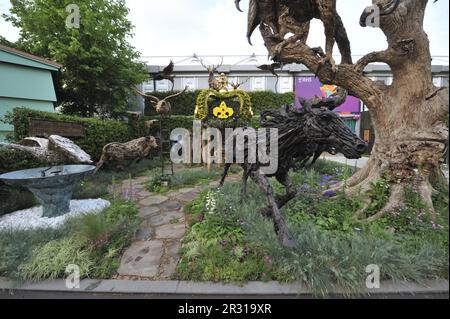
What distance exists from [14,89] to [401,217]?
33.5ft

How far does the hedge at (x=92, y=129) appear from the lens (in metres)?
4.45

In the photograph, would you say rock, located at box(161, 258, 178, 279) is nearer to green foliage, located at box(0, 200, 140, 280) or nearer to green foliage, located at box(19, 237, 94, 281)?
green foliage, located at box(0, 200, 140, 280)

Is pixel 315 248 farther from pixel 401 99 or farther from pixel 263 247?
pixel 401 99

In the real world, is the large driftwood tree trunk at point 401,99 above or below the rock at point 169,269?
above

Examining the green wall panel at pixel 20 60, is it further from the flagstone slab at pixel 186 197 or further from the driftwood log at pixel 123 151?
the flagstone slab at pixel 186 197

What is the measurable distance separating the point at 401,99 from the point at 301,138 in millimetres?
2704

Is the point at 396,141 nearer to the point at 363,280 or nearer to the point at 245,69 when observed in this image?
the point at 363,280

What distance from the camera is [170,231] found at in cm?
312

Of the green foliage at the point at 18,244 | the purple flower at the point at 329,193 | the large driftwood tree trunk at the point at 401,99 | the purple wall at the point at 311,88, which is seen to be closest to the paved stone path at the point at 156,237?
the green foliage at the point at 18,244

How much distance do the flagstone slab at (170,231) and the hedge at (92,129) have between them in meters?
4.05

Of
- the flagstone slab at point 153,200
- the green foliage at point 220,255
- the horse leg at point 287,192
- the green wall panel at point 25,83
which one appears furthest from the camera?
the green wall panel at point 25,83

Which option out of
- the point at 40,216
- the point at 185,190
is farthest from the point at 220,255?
the point at 40,216

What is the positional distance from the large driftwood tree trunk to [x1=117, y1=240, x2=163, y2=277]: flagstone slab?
3.20 m

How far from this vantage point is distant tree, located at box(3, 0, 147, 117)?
8117 mm
